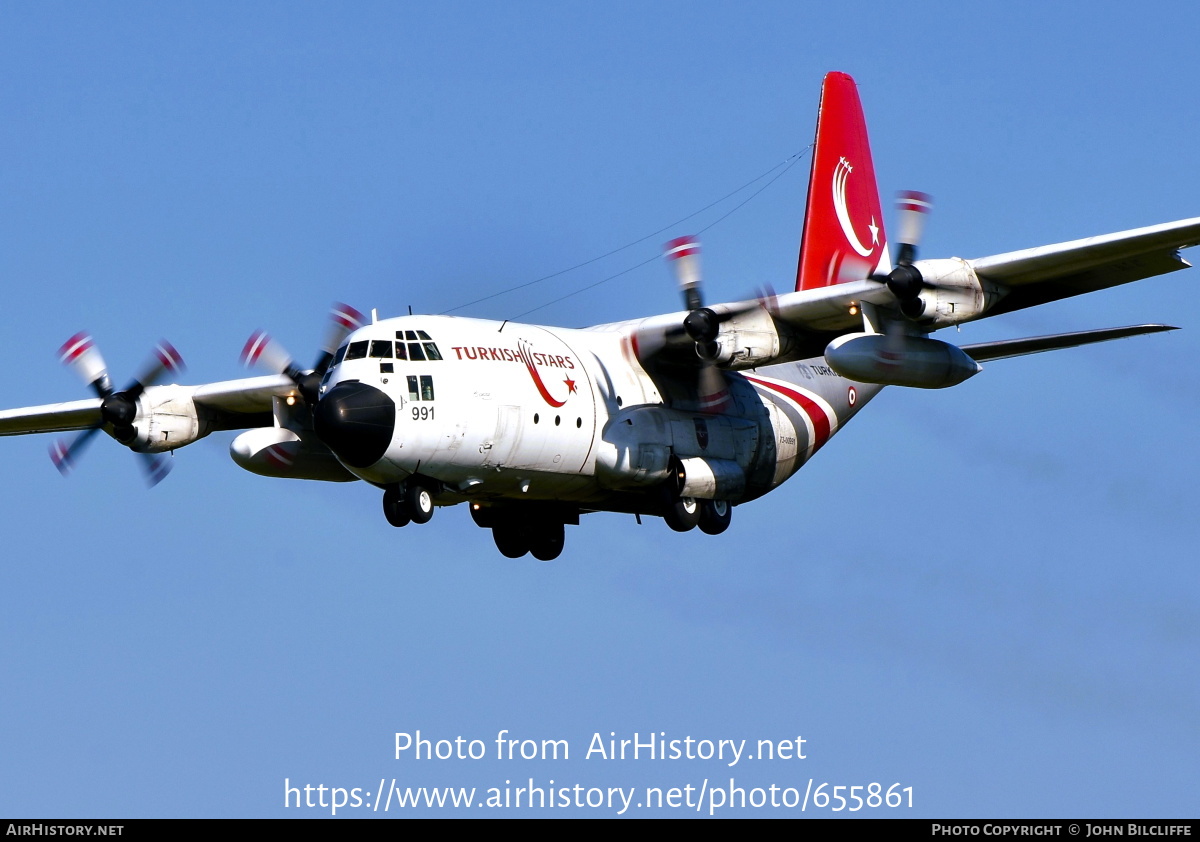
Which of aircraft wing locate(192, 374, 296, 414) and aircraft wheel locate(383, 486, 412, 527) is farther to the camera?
aircraft wing locate(192, 374, 296, 414)

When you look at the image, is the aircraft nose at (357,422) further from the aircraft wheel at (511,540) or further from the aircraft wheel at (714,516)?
the aircraft wheel at (714,516)

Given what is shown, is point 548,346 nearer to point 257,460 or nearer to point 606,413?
point 606,413

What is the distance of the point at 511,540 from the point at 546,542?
1.58ft

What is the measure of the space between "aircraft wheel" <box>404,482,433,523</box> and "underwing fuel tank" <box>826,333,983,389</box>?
514 cm

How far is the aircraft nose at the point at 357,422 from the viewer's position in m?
21.5

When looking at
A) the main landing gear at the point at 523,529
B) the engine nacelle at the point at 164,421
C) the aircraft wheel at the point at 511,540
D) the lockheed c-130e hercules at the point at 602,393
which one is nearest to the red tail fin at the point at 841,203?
the lockheed c-130e hercules at the point at 602,393

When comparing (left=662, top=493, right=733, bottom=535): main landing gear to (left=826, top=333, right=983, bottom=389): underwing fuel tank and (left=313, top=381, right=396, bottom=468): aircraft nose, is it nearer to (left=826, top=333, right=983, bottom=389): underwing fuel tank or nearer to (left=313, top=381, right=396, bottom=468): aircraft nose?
(left=826, top=333, right=983, bottom=389): underwing fuel tank

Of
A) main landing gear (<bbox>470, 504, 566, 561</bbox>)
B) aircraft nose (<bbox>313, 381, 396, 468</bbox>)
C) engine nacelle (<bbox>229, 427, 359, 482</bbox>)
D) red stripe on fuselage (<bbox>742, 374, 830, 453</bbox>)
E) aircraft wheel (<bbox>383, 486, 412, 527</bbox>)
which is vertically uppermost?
red stripe on fuselage (<bbox>742, 374, 830, 453</bbox>)

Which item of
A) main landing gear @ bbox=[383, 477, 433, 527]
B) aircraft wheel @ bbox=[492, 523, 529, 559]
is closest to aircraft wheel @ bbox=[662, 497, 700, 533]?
aircraft wheel @ bbox=[492, 523, 529, 559]

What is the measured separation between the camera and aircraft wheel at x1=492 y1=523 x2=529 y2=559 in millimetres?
25438

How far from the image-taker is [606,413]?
23953mm

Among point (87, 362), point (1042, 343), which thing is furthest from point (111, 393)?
point (1042, 343)

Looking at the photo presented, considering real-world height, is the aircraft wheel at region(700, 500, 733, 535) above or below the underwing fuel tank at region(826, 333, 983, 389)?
below
